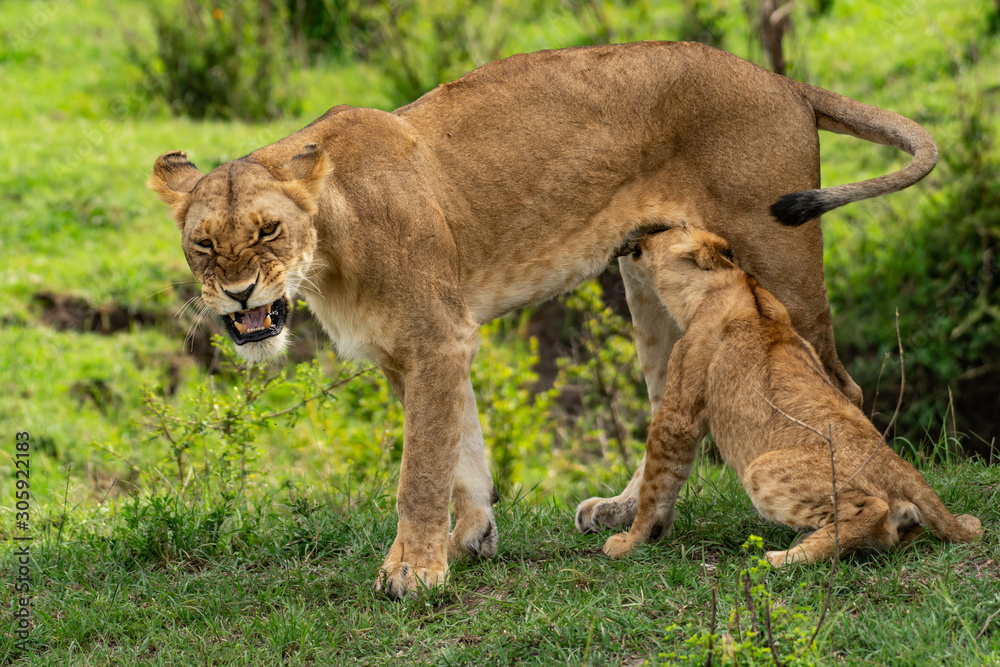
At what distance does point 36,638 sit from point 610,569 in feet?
7.10

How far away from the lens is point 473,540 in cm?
430

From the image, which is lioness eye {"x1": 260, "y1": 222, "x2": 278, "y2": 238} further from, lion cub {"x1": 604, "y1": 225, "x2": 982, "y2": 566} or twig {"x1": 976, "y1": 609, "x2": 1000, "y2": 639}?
twig {"x1": 976, "y1": 609, "x2": 1000, "y2": 639}

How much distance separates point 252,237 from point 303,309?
4548mm

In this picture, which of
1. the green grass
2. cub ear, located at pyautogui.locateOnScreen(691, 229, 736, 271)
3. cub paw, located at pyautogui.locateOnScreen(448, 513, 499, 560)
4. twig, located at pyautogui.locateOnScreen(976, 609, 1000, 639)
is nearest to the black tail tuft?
cub ear, located at pyautogui.locateOnScreen(691, 229, 736, 271)

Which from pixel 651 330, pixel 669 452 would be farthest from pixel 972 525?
pixel 651 330

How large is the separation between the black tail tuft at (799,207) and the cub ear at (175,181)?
2.26 m

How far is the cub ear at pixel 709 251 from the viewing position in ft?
14.2

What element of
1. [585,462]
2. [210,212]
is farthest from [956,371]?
[210,212]

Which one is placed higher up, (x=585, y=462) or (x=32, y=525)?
(x=32, y=525)

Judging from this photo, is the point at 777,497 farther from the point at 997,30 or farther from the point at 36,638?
the point at 997,30

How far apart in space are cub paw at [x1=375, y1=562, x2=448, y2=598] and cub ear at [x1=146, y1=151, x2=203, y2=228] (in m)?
1.53

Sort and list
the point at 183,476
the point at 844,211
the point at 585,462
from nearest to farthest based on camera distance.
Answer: the point at 183,476, the point at 585,462, the point at 844,211

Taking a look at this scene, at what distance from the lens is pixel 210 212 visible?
3.72 meters

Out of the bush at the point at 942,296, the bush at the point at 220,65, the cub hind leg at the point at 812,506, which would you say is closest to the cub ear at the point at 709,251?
the cub hind leg at the point at 812,506
